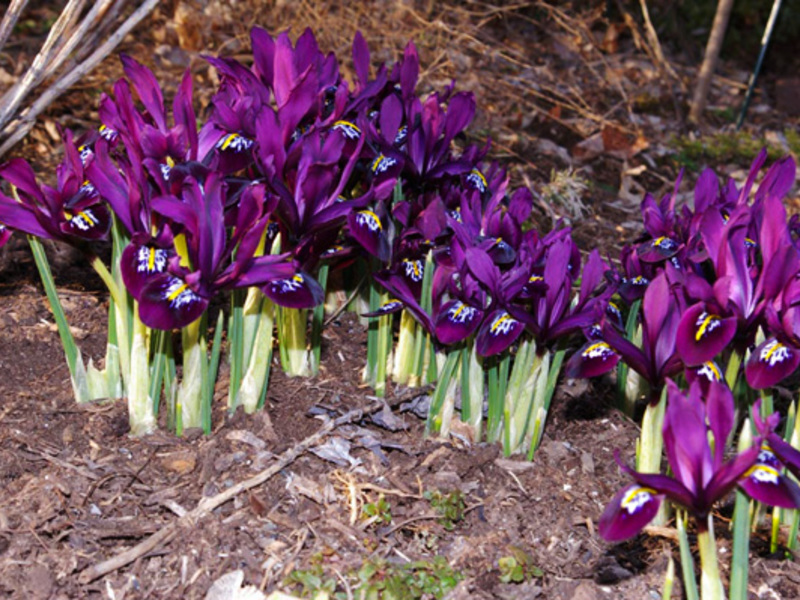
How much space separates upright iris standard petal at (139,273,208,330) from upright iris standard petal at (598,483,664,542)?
1.12 m

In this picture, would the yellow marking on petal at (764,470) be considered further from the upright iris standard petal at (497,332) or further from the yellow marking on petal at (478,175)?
the yellow marking on petal at (478,175)

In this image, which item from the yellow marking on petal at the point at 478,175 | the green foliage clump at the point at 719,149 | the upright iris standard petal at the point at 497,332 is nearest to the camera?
the upright iris standard petal at the point at 497,332

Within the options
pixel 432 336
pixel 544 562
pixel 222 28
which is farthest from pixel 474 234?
pixel 222 28

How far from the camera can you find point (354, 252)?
3135mm

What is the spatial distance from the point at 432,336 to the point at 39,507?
125cm

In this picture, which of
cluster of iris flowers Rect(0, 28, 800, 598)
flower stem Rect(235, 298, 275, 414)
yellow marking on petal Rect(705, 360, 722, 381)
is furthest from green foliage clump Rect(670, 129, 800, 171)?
flower stem Rect(235, 298, 275, 414)

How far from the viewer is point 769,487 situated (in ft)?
6.77

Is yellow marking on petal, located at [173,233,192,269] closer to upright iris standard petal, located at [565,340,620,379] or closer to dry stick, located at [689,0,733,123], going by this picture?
upright iris standard petal, located at [565,340,620,379]

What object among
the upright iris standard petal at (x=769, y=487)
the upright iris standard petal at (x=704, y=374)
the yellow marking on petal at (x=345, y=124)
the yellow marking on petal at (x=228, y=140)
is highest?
the yellow marking on petal at (x=345, y=124)

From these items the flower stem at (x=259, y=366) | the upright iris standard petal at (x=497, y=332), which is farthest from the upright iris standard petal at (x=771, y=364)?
the flower stem at (x=259, y=366)

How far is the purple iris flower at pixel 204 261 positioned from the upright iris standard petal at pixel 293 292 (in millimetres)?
24

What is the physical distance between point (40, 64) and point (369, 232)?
1470 mm

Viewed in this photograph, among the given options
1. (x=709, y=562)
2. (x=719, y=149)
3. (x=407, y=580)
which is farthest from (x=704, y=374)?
(x=719, y=149)

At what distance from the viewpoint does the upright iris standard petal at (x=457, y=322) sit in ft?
8.97
